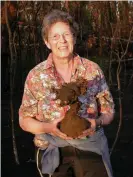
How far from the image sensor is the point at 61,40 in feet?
7.11

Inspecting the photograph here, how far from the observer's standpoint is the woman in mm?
2174

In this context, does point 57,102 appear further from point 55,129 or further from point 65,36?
point 65,36

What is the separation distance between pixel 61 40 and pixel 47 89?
26 cm

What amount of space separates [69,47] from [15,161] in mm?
3054

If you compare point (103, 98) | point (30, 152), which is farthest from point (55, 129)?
point (30, 152)

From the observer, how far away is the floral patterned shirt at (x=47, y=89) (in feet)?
7.16

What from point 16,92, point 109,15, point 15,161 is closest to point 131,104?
point 109,15

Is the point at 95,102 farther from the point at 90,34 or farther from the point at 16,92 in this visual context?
the point at 90,34

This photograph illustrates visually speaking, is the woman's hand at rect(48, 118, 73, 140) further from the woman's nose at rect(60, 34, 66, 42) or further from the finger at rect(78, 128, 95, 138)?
the woman's nose at rect(60, 34, 66, 42)

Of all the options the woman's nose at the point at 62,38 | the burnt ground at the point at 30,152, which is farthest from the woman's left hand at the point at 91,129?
the burnt ground at the point at 30,152

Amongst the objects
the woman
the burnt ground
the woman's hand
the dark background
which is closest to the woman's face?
the woman

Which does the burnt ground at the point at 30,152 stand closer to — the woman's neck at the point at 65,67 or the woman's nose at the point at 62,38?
the woman's neck at the point at 65,67

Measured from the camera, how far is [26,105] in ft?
7.30

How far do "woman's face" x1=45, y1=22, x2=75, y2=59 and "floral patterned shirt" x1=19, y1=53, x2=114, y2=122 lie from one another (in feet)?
0.29
